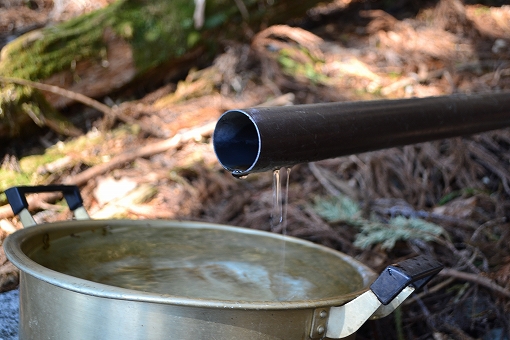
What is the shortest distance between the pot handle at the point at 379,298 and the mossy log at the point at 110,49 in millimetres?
2493

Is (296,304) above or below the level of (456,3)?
below

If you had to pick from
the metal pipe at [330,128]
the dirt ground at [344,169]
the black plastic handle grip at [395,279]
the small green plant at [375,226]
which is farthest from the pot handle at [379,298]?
the small green plant at [375,226]

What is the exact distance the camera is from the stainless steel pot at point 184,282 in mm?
1125

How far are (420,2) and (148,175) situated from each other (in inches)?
170

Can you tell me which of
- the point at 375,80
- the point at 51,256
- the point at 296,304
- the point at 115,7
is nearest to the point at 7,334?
the point at 51,256

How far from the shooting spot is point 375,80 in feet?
14.0

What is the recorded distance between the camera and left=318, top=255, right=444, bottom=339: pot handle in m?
1.14

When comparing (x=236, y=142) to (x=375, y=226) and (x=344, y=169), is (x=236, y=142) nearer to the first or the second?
(x=375, y=226)

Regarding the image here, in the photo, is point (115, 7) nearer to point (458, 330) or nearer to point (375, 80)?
point (375, 80)

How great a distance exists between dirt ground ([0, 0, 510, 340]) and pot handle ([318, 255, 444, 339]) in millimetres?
809

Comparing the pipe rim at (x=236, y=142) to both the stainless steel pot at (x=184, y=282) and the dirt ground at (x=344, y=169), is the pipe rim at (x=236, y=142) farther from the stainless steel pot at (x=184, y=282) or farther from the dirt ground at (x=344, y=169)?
the dirt ground at (x=344, y=169)

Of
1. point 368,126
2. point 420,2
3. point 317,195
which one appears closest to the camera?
point 368,126

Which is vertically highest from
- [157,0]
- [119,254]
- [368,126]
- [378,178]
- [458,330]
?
[157,0]

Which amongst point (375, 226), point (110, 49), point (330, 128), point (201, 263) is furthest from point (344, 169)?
point (330, 128)
